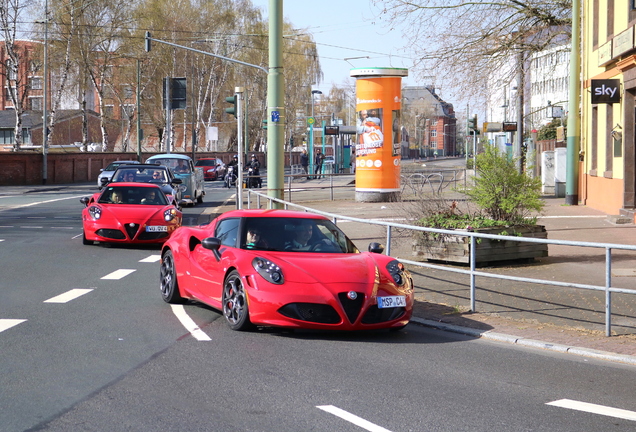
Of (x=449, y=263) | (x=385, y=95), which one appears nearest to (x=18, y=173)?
(x=385, y=95)

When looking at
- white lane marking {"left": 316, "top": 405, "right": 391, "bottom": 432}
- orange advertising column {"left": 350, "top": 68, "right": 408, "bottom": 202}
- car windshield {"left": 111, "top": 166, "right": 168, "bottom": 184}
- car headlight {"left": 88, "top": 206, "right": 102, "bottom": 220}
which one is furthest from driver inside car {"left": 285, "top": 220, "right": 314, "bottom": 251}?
orange advertising column {"left": 350, "top": 68, "right": 408, "bottom": 202}

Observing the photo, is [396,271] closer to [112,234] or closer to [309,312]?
[309,312]

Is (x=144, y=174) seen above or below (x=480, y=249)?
above

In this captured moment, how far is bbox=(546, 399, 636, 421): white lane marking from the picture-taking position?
235 inches

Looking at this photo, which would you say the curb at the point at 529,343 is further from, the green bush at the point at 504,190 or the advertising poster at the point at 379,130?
the advertising poster at the point at 379,130

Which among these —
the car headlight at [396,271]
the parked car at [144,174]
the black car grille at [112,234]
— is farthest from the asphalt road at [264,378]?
the parked car at [144,174]

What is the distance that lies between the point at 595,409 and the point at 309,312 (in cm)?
308

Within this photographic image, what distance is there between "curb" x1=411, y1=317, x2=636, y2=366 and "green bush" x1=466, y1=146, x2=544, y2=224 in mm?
4889

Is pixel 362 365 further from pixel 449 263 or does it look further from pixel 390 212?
pixel 390 212

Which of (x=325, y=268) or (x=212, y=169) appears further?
(x=212, y=169)

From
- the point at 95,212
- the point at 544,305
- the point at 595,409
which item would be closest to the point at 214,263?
the point at 544,305

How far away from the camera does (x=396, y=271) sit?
917cm

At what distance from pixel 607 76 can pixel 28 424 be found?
69.8 feet

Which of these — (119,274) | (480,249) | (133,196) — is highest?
(133,196)
